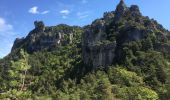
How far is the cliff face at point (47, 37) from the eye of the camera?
6791 inches

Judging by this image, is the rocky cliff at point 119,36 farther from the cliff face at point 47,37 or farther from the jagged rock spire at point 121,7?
the cliff face at point 47,37

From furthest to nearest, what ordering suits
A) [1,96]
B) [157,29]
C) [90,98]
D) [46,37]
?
[46,37], [157,29], [90,98], [1,96]

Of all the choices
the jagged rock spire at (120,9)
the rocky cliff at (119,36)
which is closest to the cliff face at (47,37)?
the rocky cliff at (119,36)

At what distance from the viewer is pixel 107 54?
10750 centimetres

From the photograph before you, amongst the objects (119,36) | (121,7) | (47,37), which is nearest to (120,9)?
(121,7)

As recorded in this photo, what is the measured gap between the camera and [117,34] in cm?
11575

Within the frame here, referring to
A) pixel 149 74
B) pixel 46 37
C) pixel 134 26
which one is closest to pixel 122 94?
pixel 149 74

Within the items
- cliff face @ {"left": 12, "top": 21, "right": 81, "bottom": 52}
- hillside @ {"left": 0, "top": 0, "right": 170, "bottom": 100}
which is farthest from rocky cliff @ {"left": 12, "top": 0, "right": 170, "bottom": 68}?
cliff face @ {"left": 12, "top": 21, "right": 81, "bottom": 52}

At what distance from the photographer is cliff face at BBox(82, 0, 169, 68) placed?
108 m

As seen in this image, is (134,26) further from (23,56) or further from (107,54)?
(23,56)

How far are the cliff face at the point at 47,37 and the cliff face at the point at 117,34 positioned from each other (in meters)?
47.2

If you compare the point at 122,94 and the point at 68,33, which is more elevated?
the point at 68,33

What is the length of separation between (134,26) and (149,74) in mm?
22922

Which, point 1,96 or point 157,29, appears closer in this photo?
point 1,96
